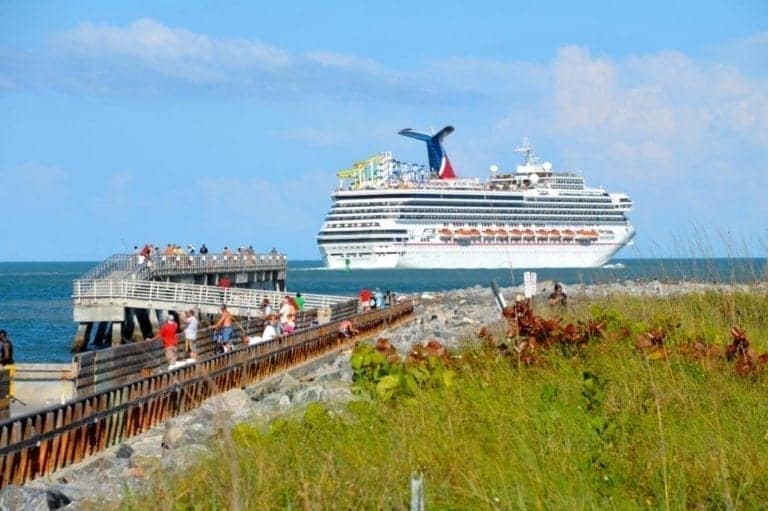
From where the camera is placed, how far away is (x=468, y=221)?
297 ft

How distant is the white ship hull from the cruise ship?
2.8 inches

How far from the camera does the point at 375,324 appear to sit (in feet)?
84.1

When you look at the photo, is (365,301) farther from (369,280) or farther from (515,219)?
(515,219)

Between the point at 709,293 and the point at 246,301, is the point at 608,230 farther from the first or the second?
the point at 709,293

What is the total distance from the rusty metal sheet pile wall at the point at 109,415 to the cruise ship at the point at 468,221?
7247 cm

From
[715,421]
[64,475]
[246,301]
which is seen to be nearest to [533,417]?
[715,421]

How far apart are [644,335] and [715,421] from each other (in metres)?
2.08

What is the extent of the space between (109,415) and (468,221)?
81.0m

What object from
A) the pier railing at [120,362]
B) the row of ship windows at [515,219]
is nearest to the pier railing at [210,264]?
the pier railing at [120,362]

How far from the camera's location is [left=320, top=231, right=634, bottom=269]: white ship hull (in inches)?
3465

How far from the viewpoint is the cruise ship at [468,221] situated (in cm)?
8819

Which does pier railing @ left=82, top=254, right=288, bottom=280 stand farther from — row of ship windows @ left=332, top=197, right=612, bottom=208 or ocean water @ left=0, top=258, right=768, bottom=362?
row of ship windows @ left=332, top=197, right=612, bottom=208

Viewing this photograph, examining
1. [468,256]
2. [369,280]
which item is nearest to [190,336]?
[369,280]

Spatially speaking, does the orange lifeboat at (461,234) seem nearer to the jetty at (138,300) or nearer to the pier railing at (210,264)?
the pier railing at (210,264)
